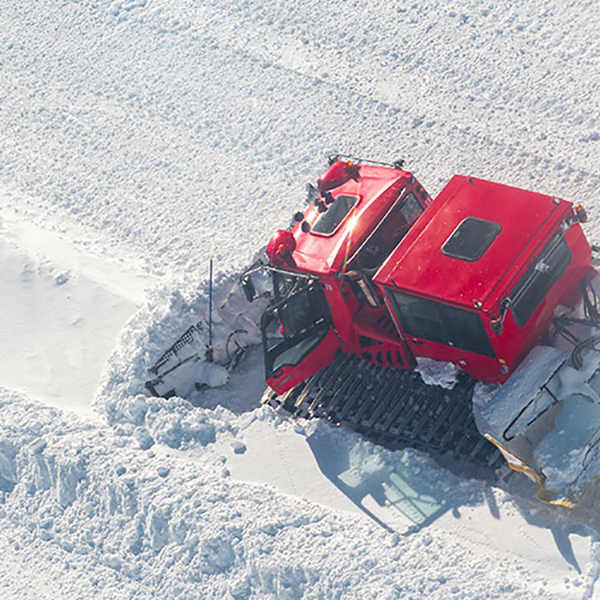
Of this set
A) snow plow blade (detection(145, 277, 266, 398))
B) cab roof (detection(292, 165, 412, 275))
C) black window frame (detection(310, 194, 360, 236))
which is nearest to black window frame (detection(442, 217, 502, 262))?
cab roof (detection(292, 165, 412, 275))

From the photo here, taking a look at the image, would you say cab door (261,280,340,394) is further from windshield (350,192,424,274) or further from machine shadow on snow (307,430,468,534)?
machine shadow on snow (307,430,468,534)

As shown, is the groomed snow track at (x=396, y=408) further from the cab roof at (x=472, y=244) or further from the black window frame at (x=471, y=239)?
the black window frame at (x=471, y=239)

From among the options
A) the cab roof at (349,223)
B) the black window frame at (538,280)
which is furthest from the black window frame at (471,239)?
the cab roof at (349,223)

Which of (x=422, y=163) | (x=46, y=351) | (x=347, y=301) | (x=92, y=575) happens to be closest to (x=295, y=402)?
(x=347, y=301)

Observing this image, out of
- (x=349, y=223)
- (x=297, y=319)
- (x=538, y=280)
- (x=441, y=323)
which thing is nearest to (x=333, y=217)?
(x=349, y=223)

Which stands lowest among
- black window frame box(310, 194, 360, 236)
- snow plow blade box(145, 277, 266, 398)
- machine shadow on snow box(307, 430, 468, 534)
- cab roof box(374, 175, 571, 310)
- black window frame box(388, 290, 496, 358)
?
snow plow blade box(145, 277, 266, 398)
